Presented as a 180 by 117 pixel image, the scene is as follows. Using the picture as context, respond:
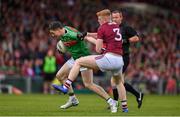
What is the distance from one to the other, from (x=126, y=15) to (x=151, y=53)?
20.7ft

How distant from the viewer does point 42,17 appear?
38.5 meters

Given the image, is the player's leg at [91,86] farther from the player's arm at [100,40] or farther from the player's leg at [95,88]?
the player's arm at [100,40]

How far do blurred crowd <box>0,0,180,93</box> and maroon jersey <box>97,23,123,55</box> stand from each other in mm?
16102

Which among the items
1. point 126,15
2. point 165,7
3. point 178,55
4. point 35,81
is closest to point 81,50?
point 35,81

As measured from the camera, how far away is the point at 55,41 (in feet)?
118

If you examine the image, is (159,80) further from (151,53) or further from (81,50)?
(81,50)

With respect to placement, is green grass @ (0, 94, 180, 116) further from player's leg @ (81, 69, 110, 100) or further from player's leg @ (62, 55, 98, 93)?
player's leg @ (62, 55, 98, 93)

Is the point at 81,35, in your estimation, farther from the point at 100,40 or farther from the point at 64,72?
the point at 64,72

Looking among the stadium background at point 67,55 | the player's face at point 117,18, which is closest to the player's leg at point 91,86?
the player's face at point 117,18

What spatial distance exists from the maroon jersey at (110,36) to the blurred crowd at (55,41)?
16102 mm

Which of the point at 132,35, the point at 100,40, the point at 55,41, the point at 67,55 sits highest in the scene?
the point at 100,40

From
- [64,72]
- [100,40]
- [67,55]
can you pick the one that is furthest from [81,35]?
[67,55]

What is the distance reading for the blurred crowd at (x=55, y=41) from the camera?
1346 inches

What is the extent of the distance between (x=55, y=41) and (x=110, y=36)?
→ 1876cm
